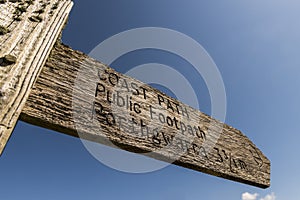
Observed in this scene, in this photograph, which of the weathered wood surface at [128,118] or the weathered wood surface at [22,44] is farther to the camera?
the weathered wood surface at [128,118]

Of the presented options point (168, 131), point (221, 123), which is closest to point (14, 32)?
point (168, 131)

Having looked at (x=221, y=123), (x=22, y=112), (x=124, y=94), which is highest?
(x=221, y=123)

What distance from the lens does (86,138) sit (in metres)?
1.31

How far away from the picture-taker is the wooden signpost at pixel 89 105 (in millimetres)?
1073

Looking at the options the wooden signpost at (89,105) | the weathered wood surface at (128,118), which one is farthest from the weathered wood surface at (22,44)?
the weathered wood surface at (128,118)

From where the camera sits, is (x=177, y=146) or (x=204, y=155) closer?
(x=177, y=146)

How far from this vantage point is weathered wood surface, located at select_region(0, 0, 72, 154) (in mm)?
971

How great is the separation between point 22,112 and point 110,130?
461 mm

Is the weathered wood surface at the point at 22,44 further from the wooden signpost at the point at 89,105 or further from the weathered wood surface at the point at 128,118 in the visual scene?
the weathered wood surface at the point at 128,118

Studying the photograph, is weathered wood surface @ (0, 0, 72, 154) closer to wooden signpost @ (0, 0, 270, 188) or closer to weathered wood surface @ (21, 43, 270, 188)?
wooden signpost @ (0, 0, 270, 188)

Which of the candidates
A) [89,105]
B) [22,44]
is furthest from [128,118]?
[22,44]

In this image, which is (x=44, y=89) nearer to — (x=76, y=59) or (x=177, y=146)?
(x=76, y=59)

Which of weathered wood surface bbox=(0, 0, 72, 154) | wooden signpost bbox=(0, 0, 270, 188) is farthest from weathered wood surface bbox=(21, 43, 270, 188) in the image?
weathered wood surface bbox=(0, 0, 72, 154)

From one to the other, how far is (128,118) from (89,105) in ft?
0.87
